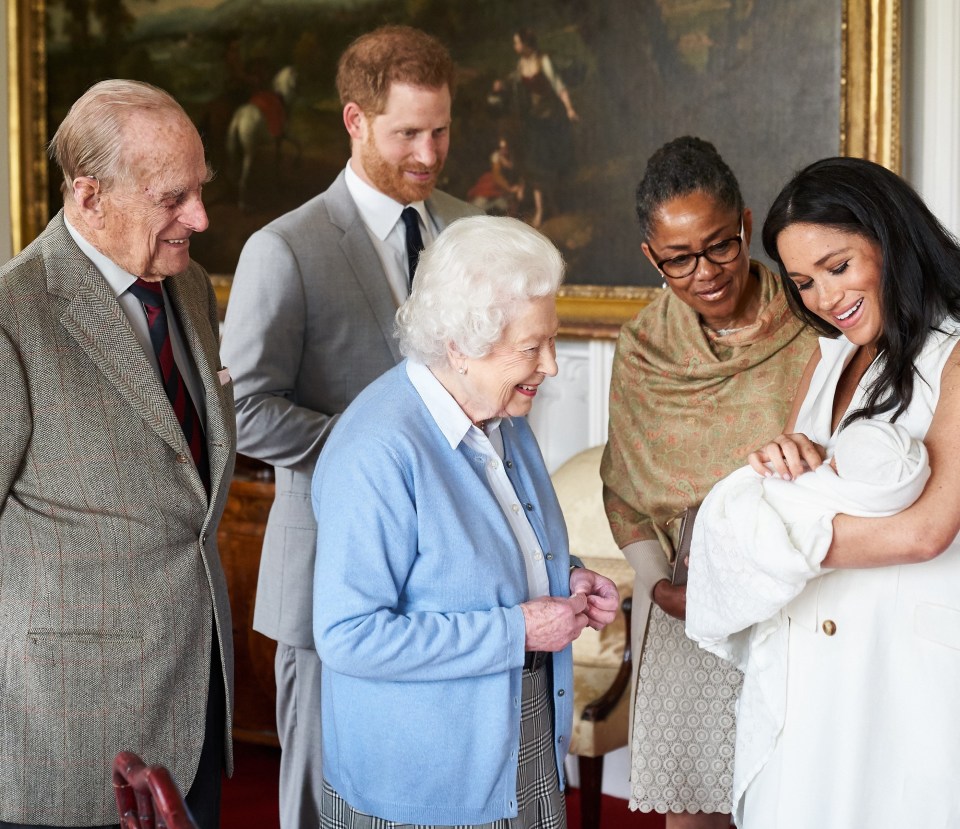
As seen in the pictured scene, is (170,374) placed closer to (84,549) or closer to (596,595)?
(84,549)

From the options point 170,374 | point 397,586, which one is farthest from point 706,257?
point 170,374

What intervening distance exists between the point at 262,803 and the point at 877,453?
129 inches

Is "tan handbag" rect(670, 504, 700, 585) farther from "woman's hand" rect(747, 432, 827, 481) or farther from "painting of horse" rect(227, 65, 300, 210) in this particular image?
"painting of horse" rect(227, 65, 300, 210)

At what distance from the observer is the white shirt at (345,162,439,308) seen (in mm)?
3291

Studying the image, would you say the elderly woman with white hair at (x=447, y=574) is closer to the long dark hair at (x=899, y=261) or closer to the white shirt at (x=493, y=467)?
the white shirt at (x=493, y=467)

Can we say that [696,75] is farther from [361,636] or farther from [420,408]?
[361,636]

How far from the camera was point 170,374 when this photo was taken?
92.5 inches

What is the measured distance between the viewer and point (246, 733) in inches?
196

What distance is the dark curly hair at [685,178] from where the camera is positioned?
2.76 m

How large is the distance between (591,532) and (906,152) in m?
1.86

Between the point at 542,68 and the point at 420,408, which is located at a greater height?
the point at 542,68

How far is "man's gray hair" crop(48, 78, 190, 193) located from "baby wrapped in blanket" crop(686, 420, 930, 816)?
129 cm

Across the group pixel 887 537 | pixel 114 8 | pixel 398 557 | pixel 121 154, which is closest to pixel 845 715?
pixel 887 537

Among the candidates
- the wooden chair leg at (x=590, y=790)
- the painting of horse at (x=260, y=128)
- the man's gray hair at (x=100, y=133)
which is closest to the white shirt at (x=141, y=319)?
the man's gray hair at (x=100, y=133)
